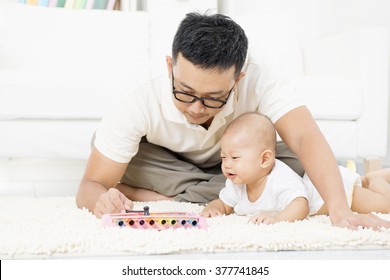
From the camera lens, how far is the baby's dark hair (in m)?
1.38

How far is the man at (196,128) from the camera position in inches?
54.9

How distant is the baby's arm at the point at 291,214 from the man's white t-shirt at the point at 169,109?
26 cm

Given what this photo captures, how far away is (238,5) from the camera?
372 cm

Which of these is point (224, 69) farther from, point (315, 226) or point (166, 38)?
point (166, 38)

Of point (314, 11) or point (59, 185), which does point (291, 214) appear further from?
point (314, 11)

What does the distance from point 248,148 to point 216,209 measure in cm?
19

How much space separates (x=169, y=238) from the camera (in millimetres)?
1220

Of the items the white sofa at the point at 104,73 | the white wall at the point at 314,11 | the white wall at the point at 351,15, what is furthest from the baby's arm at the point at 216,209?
the white wall at the point at 314,11

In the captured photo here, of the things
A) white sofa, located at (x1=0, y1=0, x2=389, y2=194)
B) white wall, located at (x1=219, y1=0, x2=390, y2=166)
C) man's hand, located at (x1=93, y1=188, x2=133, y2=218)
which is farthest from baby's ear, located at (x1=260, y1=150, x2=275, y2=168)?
white wall, located at (x1=219, y1=0, x2=390, y2=166)

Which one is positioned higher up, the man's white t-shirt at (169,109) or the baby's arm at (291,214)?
the man's white t-shirt at (169,109)

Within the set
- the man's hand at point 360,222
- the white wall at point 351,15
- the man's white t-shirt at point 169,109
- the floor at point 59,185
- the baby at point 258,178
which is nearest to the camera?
the floor at point 59,185

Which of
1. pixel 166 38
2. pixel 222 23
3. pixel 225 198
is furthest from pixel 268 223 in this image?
pixel 166 38

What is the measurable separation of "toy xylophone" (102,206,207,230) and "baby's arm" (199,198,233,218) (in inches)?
8.2

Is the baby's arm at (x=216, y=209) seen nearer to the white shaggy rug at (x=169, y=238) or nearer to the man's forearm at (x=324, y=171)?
the white shaggy rug at (x=169, y=238)
